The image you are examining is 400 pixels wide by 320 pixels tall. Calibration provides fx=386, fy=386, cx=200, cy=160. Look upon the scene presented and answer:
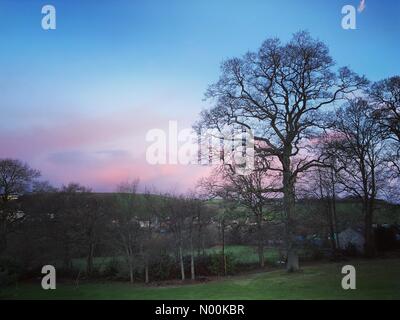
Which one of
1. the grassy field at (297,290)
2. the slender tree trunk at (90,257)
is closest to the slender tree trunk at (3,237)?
the slender tree trunk at (90,257)

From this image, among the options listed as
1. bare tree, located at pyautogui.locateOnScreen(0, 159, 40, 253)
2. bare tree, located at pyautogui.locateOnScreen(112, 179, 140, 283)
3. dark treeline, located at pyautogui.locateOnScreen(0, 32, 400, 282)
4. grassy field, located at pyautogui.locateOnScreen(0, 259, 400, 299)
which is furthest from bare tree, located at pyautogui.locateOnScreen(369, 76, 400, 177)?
bare tree, located at pyautogui.locateOnScreen(0, 159, 40, 253)

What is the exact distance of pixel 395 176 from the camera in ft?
69.9

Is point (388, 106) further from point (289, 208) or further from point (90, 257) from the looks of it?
point (90, 257)

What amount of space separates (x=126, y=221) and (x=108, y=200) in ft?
7.19

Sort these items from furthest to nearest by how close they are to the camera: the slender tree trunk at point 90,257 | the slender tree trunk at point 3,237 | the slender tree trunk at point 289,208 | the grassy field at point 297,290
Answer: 1. the slender tree trunk at point 90,257
2. the slender tree trunk at point 3,237
3. the slender tree trunk at point 289,208
4. the grassy field at point 297,290

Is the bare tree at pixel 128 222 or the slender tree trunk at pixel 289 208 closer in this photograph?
the slender tree trunk at pixel 289 208

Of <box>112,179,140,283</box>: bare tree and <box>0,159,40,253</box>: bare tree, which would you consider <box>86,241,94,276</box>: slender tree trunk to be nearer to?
<box>112,179,140,283</box>: bare tree

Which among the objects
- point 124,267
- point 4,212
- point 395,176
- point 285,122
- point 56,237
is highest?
point 285,122

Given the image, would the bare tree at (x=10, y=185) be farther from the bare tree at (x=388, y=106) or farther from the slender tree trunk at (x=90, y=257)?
the bare tree at (x=388, y=106)

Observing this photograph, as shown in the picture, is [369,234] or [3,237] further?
[369,234]

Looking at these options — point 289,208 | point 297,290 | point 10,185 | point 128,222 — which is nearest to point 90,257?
point 128,222
